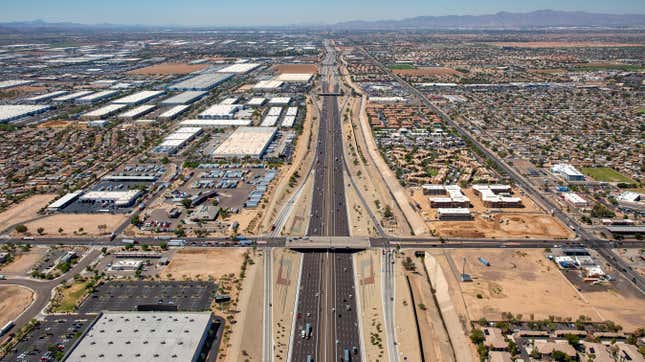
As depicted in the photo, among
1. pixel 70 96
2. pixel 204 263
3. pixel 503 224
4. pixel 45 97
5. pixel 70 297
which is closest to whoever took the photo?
pixel 70 297

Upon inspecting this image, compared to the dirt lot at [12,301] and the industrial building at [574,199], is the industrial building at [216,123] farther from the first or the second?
the industrial building at [574,199]

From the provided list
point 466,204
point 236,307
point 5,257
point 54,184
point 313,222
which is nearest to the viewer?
point 236,307

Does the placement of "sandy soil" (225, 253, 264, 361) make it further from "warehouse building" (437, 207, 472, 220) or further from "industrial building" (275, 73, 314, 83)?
"industrial building" (275, 73, 314, 83)

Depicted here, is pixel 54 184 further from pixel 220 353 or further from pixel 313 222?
pixel 220 353

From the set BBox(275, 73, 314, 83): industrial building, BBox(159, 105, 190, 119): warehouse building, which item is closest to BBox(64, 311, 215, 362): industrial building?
BBox(159, 105, 190, 119): warehouse building

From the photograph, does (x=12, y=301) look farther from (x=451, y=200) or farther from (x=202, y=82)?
(x=202, y=82)

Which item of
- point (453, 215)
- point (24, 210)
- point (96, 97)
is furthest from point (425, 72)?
point (24, 210)

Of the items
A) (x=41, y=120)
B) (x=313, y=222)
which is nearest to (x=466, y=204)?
(x=313, y=222)
